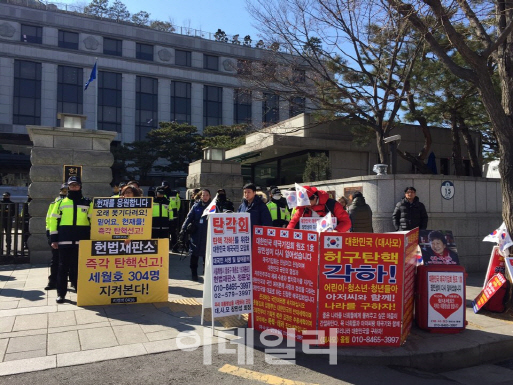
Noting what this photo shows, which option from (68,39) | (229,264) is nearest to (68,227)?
(229,264)

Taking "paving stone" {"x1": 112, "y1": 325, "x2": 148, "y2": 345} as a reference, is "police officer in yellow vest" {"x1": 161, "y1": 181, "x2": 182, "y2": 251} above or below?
above

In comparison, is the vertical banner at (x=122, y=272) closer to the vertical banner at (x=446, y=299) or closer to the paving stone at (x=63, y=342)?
the paving stone at (x=63, y=342)

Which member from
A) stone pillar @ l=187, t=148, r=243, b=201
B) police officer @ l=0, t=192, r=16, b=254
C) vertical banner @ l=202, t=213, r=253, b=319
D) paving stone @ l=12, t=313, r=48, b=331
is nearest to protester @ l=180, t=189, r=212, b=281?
vertical banner @ l=202, t=213, r=253, b=319

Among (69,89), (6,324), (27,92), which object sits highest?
(69,89)

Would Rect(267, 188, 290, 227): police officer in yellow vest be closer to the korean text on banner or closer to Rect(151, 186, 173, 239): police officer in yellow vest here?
Rect(151, 186, 173, 239): police officer in yellow vest

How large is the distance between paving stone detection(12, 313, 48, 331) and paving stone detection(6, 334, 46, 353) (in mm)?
383

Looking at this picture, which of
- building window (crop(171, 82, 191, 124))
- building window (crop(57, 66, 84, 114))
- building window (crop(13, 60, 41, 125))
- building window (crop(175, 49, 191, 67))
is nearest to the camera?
building window (crop(13, 60, 41, 125))

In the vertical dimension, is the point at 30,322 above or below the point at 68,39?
below

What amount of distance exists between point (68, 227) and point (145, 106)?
4368 cm

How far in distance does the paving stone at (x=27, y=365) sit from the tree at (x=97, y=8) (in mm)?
53667

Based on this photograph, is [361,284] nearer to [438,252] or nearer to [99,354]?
[438,252]

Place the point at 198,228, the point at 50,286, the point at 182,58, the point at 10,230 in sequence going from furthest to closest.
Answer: the point at 182,58 < the point at 10,230 < the point at 198,228 < the point at 50,286

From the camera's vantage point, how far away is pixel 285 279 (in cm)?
514

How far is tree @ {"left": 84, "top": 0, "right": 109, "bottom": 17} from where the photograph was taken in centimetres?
5002
